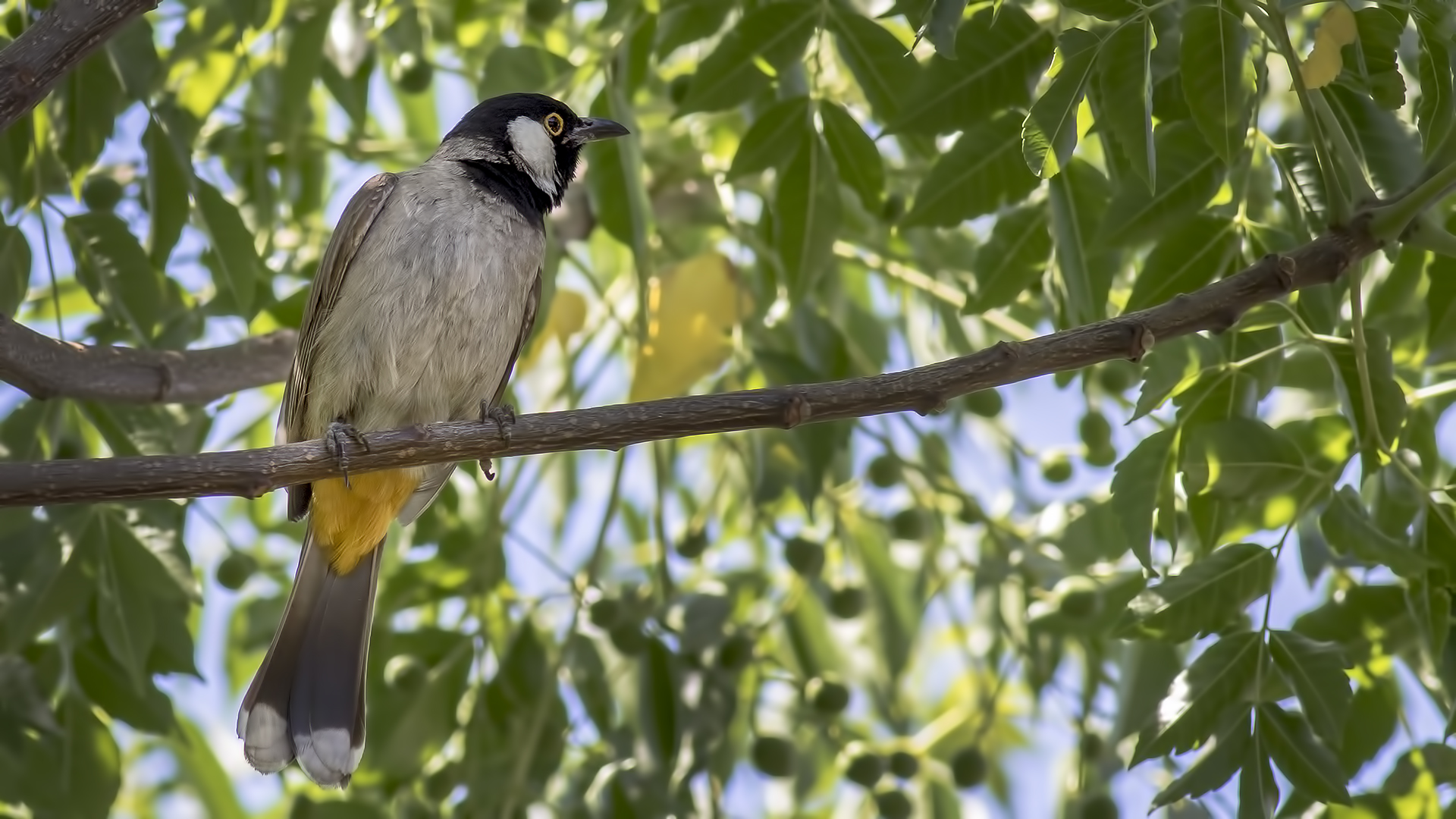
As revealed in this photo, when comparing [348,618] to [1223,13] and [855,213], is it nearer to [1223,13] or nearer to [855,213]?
[855,213]

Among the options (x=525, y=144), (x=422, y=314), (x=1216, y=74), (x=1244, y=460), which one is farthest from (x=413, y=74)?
(x=1244, y=460)

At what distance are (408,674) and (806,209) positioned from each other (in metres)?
1.57

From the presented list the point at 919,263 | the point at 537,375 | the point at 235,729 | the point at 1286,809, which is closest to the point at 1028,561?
the point at 919,263

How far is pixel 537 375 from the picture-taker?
4.60 m

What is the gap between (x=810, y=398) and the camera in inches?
88.1

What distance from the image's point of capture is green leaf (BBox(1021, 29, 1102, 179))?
2.35 m

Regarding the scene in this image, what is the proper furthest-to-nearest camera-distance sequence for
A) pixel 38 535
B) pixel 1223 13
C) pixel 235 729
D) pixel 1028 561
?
pixel 1028 561, pixel 235 729, pixel 38 535, pixel 1223 13

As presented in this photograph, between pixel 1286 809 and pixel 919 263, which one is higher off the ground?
pixel 919 263

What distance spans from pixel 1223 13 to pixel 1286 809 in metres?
1.46

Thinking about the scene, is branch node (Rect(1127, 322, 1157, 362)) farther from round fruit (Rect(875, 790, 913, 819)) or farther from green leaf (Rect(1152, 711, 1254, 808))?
round fruit (Rect(875, 790, 913, 819))

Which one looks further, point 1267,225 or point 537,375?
point 537,375

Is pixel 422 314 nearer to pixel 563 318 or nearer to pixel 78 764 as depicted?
pixel 563 318

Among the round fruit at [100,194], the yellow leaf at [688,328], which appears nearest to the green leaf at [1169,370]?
the yellow leaf at [688,328]

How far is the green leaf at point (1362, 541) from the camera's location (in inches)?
97.2
